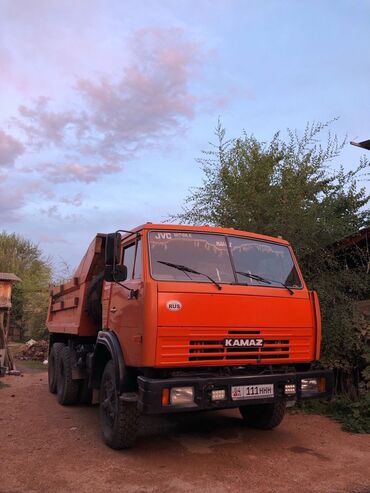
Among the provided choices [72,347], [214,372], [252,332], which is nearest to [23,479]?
[214,372]

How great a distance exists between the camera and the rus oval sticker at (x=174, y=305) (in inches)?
194

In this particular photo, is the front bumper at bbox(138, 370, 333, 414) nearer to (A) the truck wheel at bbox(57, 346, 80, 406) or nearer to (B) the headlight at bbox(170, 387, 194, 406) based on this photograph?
(B) the headlight at bbox(170, 387, 194, 406)

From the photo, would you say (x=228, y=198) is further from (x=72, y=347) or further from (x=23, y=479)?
(x=23, y=479)

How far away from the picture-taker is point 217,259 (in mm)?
5672

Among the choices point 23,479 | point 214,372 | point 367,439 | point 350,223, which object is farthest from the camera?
point 350,223

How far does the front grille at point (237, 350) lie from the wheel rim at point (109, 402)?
1199 millimetres

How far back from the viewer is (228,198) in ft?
34.1

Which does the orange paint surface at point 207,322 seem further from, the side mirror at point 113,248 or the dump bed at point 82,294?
the dump bed at point 82,294

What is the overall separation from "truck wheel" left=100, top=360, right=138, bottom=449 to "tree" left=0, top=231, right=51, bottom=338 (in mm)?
18675

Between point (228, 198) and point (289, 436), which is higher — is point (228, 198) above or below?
above

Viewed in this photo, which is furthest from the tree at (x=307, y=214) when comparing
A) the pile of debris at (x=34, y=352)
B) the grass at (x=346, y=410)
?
the pile of debris at (x=34, y=352)

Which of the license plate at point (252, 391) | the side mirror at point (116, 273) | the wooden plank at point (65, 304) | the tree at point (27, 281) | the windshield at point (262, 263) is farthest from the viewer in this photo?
the tree at point (27, 281)

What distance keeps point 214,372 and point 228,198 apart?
5750 mm

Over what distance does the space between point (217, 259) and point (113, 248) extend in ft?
3.89
